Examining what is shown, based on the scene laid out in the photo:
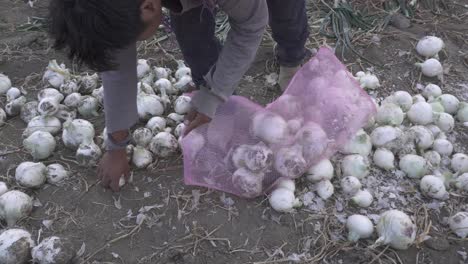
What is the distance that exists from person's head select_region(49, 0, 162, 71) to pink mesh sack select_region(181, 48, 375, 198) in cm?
62

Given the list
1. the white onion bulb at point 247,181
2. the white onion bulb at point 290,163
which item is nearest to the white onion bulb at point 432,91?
the white onion bulb at point 290,163

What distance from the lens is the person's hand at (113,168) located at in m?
1.68

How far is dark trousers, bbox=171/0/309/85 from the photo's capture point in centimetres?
172

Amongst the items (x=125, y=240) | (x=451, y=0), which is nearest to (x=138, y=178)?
(x=125, y=240)

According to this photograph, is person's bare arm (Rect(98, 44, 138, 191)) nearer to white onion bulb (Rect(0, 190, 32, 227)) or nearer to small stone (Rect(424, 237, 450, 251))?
white onion bulb (Rect(0, 190, 32, 227))

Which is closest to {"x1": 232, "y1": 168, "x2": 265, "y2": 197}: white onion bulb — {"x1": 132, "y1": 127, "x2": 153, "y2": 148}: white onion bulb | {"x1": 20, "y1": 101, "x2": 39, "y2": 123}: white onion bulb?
{"x1": 132, "y1": 127, "x2": 153, "y2": 148}: white onion bulb

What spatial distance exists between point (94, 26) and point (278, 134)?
0.84 metres

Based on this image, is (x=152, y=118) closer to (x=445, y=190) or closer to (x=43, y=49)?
(x=43, y=49)

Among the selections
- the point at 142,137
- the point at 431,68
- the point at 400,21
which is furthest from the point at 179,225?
the point at 400,21

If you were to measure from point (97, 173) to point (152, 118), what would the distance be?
317 millimetres

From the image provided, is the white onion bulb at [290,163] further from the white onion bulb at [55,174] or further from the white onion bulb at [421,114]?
the white onion bulb at [55,174]

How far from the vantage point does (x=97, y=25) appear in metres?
1.02

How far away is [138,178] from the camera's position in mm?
1784

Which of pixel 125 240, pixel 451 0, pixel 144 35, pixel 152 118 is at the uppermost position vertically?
pixel 144 35
